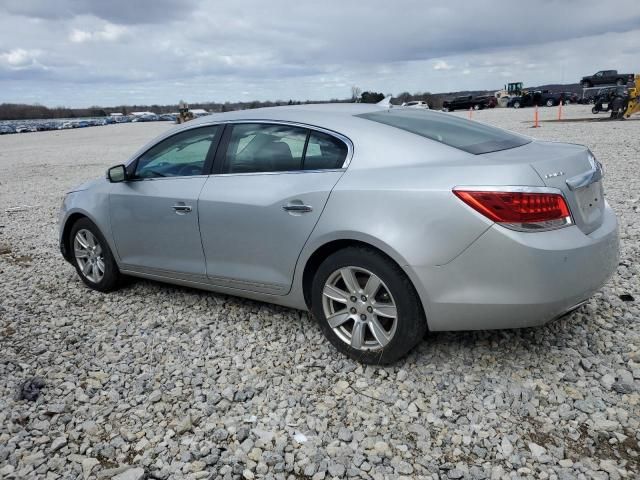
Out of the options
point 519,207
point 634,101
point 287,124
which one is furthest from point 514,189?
point 634,101

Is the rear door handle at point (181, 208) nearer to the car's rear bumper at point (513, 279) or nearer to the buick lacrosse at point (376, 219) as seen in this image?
the buick lacrosse at point (376, 219)

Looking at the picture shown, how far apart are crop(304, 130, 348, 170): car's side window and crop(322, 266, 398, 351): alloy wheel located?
68 cm

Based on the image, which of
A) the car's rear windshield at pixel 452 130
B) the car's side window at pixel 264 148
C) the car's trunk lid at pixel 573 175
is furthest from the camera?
the car's side window at pixel 264 148

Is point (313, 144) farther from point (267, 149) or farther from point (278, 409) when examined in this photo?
point (278, 409)

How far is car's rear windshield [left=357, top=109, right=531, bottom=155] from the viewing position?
11.2 feet

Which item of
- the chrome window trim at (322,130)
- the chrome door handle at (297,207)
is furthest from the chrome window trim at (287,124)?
the chrome door handle at (297,207)

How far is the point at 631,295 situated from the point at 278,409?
114 inches

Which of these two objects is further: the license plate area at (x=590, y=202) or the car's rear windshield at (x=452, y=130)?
the car's rear windshield at (x=452, y=130)

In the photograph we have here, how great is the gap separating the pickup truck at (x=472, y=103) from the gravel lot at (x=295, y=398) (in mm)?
55191

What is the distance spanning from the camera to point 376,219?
10.2 ft

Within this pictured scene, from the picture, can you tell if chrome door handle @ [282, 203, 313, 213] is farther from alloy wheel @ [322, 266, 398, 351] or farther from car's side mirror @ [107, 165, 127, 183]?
car's side mirror @ [107, 165, 127, 183]

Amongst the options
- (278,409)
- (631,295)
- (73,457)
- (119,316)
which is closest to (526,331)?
(631,295)

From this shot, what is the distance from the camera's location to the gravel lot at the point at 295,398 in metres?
2.67

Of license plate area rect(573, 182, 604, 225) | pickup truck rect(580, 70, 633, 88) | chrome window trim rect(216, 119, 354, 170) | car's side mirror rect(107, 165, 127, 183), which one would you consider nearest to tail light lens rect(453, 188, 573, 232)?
license plate area rect(573, 182, 604, 225)
